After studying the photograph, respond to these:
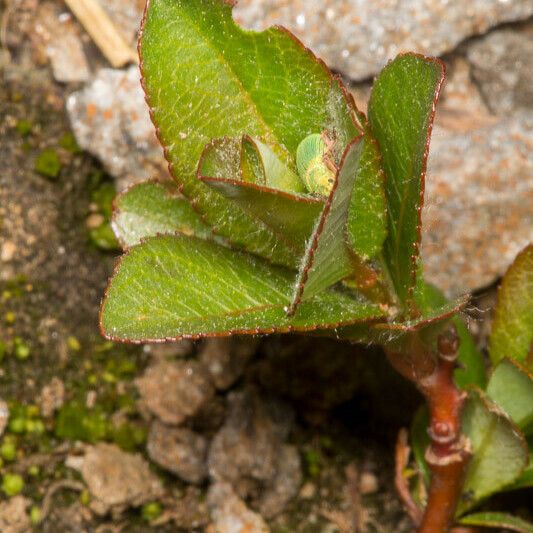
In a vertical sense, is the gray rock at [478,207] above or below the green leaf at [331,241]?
below

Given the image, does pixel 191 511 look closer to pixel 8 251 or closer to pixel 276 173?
pixel 8 251

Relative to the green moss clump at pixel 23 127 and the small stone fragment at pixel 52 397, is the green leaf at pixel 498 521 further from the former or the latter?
the green moss clump at pixel 23 127

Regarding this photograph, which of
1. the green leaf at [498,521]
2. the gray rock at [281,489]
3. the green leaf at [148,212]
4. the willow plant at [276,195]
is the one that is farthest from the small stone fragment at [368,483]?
the green leaf at [148,212]

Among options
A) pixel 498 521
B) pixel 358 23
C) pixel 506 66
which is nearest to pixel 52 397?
pixel 498 521

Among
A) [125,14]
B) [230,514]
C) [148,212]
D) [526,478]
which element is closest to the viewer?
[148,212]

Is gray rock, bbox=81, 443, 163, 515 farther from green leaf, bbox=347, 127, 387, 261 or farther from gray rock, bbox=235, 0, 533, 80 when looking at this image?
gray rock, bbox=235, 0, 533, 80

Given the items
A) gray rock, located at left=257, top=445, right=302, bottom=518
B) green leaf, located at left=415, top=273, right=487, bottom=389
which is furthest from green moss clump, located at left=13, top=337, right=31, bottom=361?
green leaf, located at left=415, top=273, right=487, bottom=389
